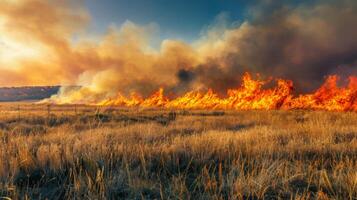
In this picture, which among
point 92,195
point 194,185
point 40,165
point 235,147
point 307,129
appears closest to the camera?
point 92,195

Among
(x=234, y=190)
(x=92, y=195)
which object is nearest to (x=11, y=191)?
(x=92, y=195)

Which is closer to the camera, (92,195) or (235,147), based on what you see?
(92,195)

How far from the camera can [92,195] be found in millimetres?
3984

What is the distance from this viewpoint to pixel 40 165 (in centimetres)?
554

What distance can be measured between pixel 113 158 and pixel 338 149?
477 centimetres

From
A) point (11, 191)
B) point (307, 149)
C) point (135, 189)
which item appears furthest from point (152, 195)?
point (307, 149)

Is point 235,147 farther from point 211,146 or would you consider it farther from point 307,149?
point 307,149

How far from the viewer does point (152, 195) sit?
4.23 meters

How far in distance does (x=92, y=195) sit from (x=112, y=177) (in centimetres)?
85

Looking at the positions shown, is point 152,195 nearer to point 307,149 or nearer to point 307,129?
point 307,149

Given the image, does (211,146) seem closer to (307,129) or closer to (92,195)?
(92,195)

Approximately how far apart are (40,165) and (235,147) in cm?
379

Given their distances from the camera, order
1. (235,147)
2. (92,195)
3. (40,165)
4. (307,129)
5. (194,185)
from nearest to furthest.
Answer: (92,195)
(194,185)
(40,165)
(235,147)
(307,129)

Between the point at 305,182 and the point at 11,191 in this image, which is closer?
the point at 11,191
